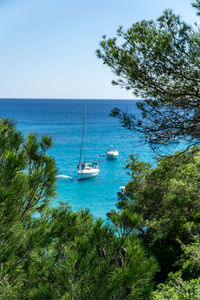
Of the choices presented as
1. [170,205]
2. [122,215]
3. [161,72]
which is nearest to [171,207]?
[170,205]

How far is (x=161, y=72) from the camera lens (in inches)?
204

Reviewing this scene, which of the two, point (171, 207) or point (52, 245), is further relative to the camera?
point (171, 207)

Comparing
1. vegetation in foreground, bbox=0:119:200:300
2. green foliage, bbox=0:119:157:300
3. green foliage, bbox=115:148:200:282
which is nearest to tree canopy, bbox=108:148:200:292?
green foliage, bbox=115:148:200:282

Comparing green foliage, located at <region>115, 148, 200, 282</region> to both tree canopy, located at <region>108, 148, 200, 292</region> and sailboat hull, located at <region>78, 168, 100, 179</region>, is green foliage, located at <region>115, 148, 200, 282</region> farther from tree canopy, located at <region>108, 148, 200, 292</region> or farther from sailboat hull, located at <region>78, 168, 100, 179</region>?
sailboat hull, located at <region>78, 168, 100, 179</region>

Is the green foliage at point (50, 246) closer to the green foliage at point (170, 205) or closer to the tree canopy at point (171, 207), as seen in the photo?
the tree canopy at point (171, 207)

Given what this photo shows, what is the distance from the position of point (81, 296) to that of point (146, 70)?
13.8 ft

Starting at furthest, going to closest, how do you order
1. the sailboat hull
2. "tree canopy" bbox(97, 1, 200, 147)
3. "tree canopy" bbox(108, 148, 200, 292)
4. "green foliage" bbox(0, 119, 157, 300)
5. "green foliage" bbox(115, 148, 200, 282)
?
1. the sailboat hull
2. "green foliage" bbox(115, 148, 200, 282)
3. "tree canopy" bbox(108, 148, 200, 292)
4. "tree canopy" bbox(97, 1, 200, 147)
5. "green foliage" bbox(0, 119, 157, 300)

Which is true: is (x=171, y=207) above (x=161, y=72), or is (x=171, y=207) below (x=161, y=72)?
below

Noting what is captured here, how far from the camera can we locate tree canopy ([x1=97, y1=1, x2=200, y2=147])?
470 centimetres

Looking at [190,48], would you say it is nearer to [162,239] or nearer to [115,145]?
[162,239]

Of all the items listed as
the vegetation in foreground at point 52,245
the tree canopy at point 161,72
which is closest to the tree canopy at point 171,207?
the tree canopy at point 161,72

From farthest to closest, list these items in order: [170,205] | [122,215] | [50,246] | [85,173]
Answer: [85,173] → [170,205] → [50,246] → [122,215]

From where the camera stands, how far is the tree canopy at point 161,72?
185 inches

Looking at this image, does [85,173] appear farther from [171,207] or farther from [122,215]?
[122,215]
